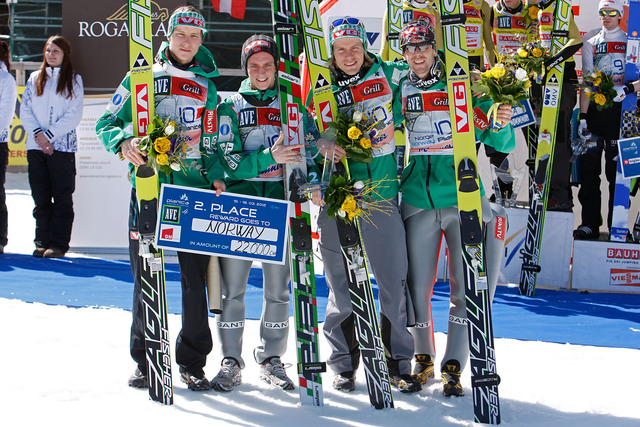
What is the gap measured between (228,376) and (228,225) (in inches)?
33.4

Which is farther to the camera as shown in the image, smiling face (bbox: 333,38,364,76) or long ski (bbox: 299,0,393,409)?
smiling face (bbox: 333,38,364,76)

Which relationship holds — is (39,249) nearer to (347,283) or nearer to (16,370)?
(16,370)

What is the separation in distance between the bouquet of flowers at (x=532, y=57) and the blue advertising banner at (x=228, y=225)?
9.75 feet

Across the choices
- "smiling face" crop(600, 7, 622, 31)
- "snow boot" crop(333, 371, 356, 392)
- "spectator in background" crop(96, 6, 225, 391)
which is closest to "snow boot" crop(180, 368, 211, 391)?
"spectator in background" crop(96, 6, 225, 391)

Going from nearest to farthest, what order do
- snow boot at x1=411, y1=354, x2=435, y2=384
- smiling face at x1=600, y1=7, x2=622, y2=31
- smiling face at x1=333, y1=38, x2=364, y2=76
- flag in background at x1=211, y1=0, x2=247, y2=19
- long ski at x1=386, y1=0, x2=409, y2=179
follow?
smiling face at x1=333, y1=38, x2=364, y2=76 < snow boot at x1=411, y1=354, x2=435, y2=384 < flag in background at x1=211, y1=0, x2=247, y2=19 < long ski at x1=386, y1=0, x2=409, y2=179 < smiling face at x1=600, y1=7, x2=622, y2=31

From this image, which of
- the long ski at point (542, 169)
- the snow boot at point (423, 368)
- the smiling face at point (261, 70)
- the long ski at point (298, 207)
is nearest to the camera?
the long ski at point (298, 207)

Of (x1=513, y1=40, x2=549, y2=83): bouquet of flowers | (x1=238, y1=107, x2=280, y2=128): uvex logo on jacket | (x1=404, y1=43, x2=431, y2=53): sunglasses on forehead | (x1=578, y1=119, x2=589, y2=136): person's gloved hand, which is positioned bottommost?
(x1=238, y1=107, x2=280, y2=128): uvex logo on jacket

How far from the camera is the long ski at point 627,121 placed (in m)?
6.19

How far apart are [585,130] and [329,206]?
4.03 m

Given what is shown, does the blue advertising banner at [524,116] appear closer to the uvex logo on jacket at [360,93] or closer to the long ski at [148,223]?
the uvex logo on jacket at [360,93]

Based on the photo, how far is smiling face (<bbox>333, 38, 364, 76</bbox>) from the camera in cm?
366

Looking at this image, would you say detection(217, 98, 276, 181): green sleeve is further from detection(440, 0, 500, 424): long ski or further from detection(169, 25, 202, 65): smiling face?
detection(440, 0, 500, 424): long ski

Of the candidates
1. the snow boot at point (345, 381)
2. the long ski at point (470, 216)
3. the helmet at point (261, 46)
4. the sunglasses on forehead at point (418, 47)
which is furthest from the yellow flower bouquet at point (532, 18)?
the snow boot at point (345, 381)

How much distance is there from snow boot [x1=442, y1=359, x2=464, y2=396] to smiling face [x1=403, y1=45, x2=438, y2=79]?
1.56 m
